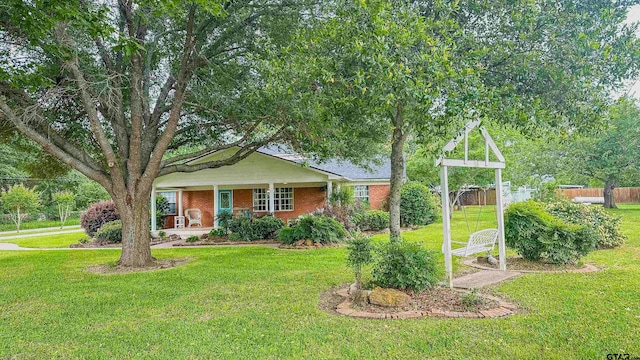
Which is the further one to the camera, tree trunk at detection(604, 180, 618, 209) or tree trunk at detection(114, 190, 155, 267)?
tree trunk at detection(604, 180, 618, 209)

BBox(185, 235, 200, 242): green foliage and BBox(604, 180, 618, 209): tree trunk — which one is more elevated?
BBox(604, 180, 618, 209): tree trunk

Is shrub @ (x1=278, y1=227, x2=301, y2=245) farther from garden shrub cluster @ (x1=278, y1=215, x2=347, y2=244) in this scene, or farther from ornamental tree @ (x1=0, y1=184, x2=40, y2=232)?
ornamental tree @ (x1=0, y1=184, x2=40, y2=232)

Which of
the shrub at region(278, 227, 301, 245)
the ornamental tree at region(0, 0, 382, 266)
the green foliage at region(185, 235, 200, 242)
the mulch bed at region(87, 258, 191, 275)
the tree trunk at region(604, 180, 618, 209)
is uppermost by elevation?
the ornamental tree at region(0, 0, 382, 266)

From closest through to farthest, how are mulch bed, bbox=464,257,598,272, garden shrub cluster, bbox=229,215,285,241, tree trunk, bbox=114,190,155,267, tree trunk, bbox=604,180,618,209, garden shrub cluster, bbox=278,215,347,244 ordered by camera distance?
mulch bed, bbox=464,257,598,272
tree trunk, bbox=114,190,155,267
garden shrub cluster, bbox=278,215,347,244
garden shrub cluster, bbox=229,215,285,241
tree trunk, bbox=604,180,618,209

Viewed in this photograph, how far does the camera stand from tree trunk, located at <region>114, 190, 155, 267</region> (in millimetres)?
9883

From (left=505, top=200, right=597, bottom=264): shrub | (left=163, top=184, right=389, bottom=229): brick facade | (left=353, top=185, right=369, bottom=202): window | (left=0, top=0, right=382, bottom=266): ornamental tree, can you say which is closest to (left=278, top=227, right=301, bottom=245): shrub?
(left=0, top=0, right=382, bottom=266): ornamental tree

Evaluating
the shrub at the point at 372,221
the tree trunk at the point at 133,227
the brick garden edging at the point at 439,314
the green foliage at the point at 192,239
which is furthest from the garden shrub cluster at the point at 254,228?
the brick garden edging at the point at 439,314

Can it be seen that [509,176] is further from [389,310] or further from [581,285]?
[389,310]

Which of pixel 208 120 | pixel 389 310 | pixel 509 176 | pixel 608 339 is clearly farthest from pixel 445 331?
pixel 509 176

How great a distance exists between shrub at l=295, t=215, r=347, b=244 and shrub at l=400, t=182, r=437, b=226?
7.01m

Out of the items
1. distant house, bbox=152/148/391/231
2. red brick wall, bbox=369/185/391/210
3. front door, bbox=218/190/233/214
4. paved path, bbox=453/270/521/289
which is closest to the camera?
paved path, bbox=453/270/521/289

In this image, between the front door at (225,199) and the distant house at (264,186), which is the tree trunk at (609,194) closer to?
the distant house at (264,186)

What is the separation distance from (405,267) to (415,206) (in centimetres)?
1453

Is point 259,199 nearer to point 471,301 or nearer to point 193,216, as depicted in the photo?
point 193,216
